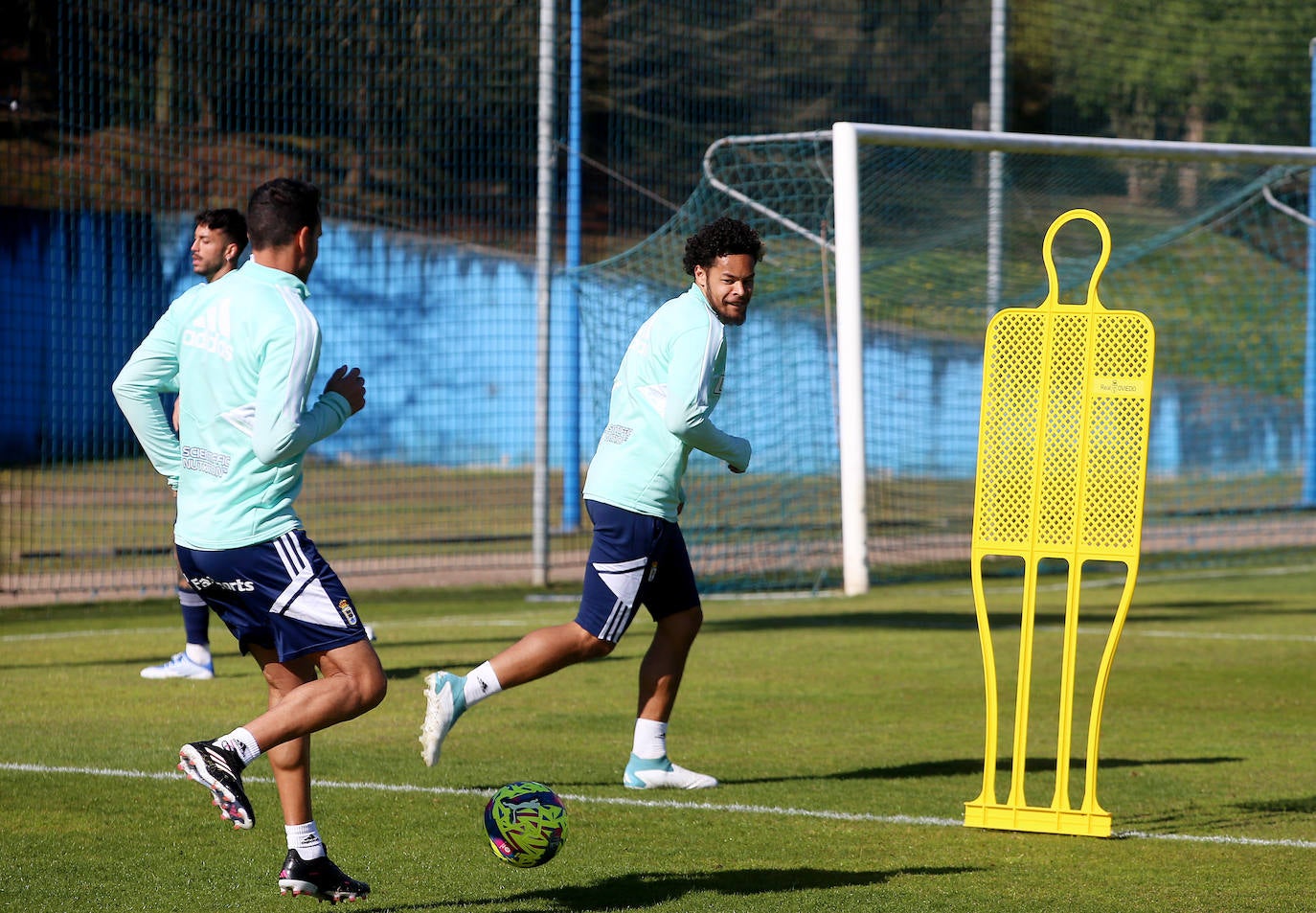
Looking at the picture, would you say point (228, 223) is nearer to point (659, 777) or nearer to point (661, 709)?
point (661, 709)

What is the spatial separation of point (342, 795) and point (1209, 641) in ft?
22.8

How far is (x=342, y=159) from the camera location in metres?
20.8

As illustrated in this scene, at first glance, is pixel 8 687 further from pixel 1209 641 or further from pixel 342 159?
pixel 342 159

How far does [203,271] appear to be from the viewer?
828cm

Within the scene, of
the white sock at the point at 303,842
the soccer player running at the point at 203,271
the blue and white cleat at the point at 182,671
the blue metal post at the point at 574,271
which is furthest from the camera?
the blue metal post at the point at 574,271

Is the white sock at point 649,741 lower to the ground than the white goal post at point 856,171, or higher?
lower

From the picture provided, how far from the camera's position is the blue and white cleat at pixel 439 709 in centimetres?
612

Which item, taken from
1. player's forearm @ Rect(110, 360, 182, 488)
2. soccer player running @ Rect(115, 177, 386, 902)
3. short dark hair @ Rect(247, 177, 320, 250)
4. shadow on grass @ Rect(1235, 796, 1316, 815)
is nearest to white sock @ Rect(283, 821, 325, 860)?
soccer player running @ Rect(115, 177, 386, 902)

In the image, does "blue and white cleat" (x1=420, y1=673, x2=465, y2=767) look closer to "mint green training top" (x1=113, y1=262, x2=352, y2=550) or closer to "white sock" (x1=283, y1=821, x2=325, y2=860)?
"white sock" (x1=283, y1=821, x2=325, y2=860)

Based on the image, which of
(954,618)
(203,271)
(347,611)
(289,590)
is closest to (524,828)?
(347,611)

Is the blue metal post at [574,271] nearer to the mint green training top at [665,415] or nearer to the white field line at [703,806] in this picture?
the mint green training top at [665,415]

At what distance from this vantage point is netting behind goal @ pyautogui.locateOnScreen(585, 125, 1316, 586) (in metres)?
14.5

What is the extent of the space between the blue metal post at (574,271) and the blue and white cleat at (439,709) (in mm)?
9215

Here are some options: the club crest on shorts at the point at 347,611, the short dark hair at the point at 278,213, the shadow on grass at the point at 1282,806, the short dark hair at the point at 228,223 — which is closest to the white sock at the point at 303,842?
the club crest on shorts at the point at 347,611
